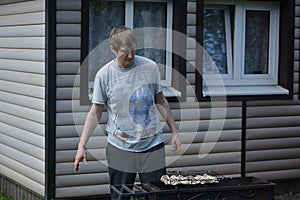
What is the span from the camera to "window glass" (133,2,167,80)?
27.3ft

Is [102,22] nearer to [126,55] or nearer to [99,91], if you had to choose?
[99,91]

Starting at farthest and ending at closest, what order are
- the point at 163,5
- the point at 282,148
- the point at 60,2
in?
the point at 282,148, the point at 163,5, the point at 60,2

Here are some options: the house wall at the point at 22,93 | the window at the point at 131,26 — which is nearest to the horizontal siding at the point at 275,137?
the window at the point at 131,26

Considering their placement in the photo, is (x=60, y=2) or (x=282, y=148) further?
(x=282, y=148)

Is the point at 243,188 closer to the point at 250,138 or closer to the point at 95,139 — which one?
the point at 95,139

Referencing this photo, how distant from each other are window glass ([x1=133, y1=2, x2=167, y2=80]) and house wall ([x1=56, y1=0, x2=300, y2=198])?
0.29 metres

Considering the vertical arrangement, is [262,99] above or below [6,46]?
below

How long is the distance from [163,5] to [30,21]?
1528 mm

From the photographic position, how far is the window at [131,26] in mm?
8023

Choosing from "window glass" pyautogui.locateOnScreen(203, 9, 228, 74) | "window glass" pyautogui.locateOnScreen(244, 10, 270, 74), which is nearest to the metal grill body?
"window glass" pyautogui.locateOnScreen(203, 9, 228, 74)

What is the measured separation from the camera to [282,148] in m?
9.06

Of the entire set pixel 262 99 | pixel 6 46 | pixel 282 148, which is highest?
pixel 6 46

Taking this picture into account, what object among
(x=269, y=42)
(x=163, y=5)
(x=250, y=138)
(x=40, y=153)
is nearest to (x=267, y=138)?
(x=250, y=138)

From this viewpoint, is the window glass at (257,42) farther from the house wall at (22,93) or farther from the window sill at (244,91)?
the house wall at (22,93)
